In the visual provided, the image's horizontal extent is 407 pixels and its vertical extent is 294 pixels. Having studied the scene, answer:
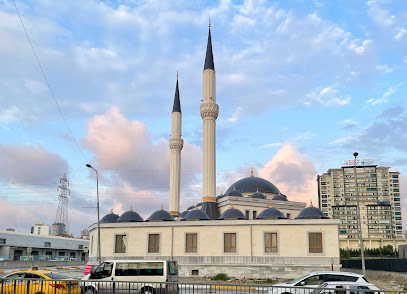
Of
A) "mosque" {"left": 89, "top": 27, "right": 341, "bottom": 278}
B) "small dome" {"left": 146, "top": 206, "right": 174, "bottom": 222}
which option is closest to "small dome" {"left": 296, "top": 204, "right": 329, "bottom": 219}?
"mosque" {"left": 89, "top": 27, "right": 341, "bottom": 278}

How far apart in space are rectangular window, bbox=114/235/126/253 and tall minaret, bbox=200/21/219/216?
34.7 feet

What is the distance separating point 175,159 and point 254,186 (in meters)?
10.9

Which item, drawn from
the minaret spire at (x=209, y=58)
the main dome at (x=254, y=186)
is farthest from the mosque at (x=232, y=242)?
the minaret spire at (x=209, y=58)

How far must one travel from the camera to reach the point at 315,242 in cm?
3259

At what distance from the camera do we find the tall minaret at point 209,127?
43656 millimetres

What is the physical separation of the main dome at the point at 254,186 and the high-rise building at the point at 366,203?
205ft

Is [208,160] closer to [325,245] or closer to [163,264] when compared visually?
[325,245]

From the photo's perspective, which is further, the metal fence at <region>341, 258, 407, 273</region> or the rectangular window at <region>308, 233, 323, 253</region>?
the metal fence at <region>341, 258, 407, 273</region>

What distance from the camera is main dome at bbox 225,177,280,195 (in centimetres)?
5234

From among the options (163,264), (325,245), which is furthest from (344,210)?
(163,264)

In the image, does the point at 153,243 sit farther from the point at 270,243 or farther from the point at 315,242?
the point at 315,242

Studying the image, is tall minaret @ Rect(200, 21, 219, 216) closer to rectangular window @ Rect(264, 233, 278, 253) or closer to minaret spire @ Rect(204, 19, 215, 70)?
minaret spire @ Rect(204, 19, 215, 70)

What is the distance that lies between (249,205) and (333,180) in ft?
293

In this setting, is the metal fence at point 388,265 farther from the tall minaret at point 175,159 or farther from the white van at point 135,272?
the white van at point 135,272
